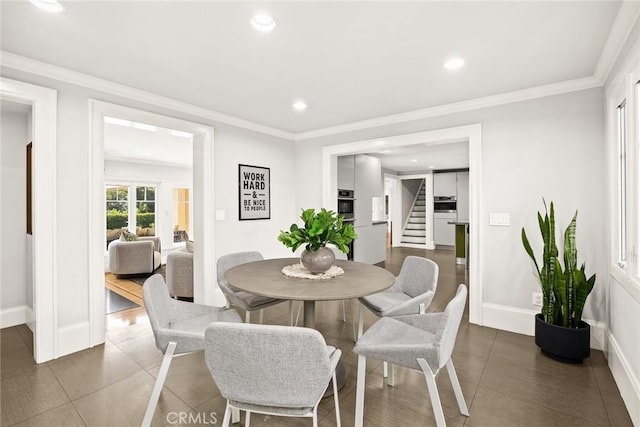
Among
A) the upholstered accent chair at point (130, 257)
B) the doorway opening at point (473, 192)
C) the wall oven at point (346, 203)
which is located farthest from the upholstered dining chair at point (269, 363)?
the upholstered accent chair at point (130, 257)

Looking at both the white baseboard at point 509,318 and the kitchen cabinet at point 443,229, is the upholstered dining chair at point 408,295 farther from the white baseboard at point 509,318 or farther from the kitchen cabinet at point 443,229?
the kitchen cabinet at point 443,229

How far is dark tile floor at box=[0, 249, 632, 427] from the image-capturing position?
174cm

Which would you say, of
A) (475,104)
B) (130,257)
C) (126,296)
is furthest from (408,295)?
(130,257)

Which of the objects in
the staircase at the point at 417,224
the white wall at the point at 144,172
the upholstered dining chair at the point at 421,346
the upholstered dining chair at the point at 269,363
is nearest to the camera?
the upholstered dining chair at the point at 269,363

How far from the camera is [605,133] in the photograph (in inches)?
98.7

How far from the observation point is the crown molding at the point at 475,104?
8.72 ft

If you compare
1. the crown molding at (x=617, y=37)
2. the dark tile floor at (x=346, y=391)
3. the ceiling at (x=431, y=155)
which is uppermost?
the ceiling at (x=431, y=155)

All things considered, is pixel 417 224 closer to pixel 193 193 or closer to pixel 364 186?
pixel 364 186

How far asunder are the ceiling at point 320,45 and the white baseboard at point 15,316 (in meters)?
2.61

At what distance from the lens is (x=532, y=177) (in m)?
2.88

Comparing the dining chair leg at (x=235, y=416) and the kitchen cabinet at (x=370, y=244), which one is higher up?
the kitchen cabinet at (x=370, y=244)

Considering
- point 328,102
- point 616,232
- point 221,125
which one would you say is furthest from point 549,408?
point 221,125

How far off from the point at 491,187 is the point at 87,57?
3.71 metres

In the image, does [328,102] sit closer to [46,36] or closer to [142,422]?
[46,36]
